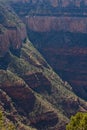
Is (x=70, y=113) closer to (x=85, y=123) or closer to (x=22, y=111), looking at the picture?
(x=22, y=111)

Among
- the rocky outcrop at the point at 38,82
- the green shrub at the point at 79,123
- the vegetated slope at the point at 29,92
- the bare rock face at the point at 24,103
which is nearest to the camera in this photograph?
the green shrub at the point at 79,123

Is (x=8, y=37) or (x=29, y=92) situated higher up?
(x=8, y=37)

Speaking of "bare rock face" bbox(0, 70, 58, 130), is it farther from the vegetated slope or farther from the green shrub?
the green shrub

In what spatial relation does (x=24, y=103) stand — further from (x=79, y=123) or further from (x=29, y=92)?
(x=79, y=123)

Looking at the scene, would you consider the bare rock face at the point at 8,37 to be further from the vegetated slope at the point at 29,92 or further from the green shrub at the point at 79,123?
the green shrub at the point at 79,123

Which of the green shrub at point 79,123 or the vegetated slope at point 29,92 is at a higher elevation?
the green shrub at point 79,123

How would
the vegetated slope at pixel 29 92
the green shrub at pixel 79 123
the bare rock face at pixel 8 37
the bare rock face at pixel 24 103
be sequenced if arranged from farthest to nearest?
1. the bare rock face at pixel 8 37
2. the bare rock face at pixel 24 103
3. the vegetated slope at pixel 29 92
4. the green shrub at pixel 79 123

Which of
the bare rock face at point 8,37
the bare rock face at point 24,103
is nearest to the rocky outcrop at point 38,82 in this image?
the bare rock face at point 24,103

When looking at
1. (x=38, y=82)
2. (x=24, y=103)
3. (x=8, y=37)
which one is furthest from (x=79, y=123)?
(x=8, y=37)
